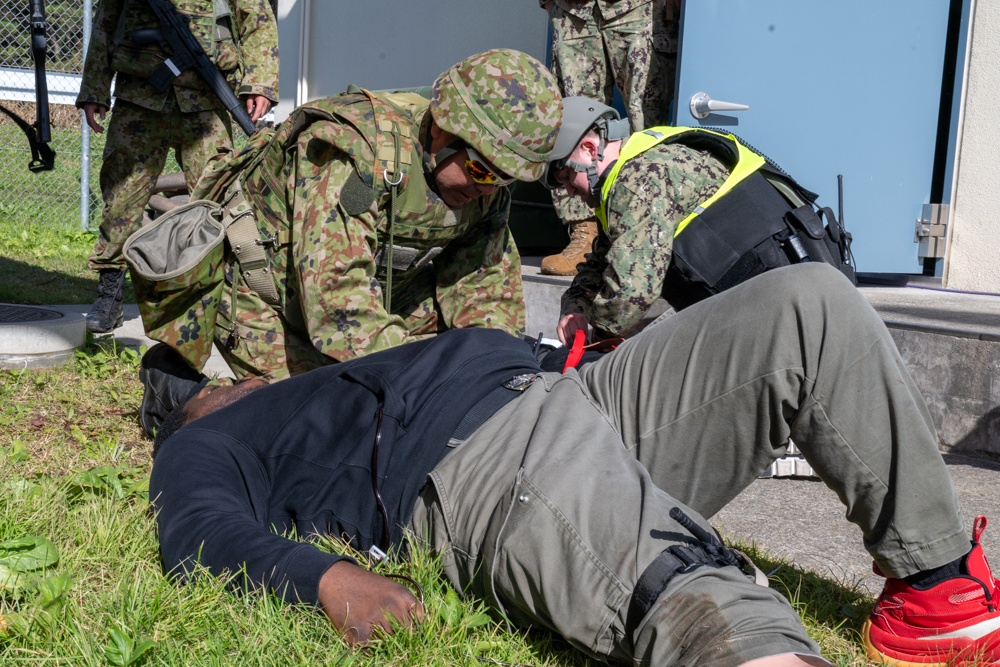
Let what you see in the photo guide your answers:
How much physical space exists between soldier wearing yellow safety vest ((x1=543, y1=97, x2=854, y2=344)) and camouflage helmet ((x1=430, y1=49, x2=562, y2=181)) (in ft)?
1.42

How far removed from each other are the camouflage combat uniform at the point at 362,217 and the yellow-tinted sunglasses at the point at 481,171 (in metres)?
0.05

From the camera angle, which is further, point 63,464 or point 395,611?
point 63,464

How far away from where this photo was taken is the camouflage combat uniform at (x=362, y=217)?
2707mm

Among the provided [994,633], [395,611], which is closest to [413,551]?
[395,611]

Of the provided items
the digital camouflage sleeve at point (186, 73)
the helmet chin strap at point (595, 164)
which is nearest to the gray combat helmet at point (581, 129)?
the helmet chin strap at point (595, 164)

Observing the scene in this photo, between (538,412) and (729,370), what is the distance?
0.38m

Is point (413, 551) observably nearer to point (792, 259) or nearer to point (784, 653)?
point (784, 653)

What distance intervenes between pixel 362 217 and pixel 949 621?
69.8 inches

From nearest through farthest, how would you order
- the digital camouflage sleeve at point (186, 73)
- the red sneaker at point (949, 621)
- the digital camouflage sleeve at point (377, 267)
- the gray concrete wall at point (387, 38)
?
the red sneaker at point (949, 621) < the digital camouflage sleeve at point (377, 267) < the digital camouflage sleeve at point (186, 73) < the gray concrete wall at point (387, 38)

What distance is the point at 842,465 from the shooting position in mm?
1749

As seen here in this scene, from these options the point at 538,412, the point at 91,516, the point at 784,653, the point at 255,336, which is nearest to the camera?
the point at 784,653

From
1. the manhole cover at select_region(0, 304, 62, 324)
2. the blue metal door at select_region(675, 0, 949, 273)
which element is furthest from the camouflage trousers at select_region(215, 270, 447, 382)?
the blue metal door at select_region(675, 0, 949, 273)

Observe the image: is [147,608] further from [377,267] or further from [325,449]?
[377,267]

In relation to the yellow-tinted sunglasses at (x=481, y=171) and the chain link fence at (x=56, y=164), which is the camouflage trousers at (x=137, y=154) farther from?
the chain link fence at (x=56, y=164)
